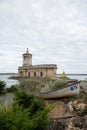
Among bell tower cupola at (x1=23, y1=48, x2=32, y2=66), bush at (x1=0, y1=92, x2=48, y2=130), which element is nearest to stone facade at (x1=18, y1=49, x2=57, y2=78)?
bell tower cupola at (x1=23, y1=48, x2=32, y2=66)

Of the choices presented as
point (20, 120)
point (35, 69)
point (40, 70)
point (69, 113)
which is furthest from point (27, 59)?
point (20, 120)

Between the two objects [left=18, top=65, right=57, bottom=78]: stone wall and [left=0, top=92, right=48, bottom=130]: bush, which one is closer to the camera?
[left=0, top=92, right=48, bottom=130]: bush

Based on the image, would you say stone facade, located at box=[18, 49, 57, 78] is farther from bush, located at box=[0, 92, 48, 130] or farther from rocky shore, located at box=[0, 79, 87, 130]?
bush, located at box=[0, 92, 48, 130]

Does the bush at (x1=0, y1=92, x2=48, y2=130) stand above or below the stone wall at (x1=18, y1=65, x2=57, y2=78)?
below

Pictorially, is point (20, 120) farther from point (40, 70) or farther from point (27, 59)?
point (27, 59)

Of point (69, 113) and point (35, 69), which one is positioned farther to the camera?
point (35, 69)

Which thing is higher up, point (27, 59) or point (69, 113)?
point (27, 59)

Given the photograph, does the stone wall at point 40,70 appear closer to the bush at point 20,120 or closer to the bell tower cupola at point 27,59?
the bell tower cupola at point 27,59

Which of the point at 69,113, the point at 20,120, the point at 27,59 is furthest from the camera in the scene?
the point at 27,59

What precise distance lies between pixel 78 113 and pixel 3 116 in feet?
30.4

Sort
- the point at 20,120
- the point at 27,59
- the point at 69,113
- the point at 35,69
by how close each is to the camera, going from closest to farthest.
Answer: the point at 20,120, the point at 69,113, the point at 35,69, the point at 27,59

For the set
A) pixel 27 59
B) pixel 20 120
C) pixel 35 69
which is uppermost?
pixel 27 59

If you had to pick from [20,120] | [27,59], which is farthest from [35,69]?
[20,120]

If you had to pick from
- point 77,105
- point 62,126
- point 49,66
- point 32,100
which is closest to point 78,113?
point 77,105
